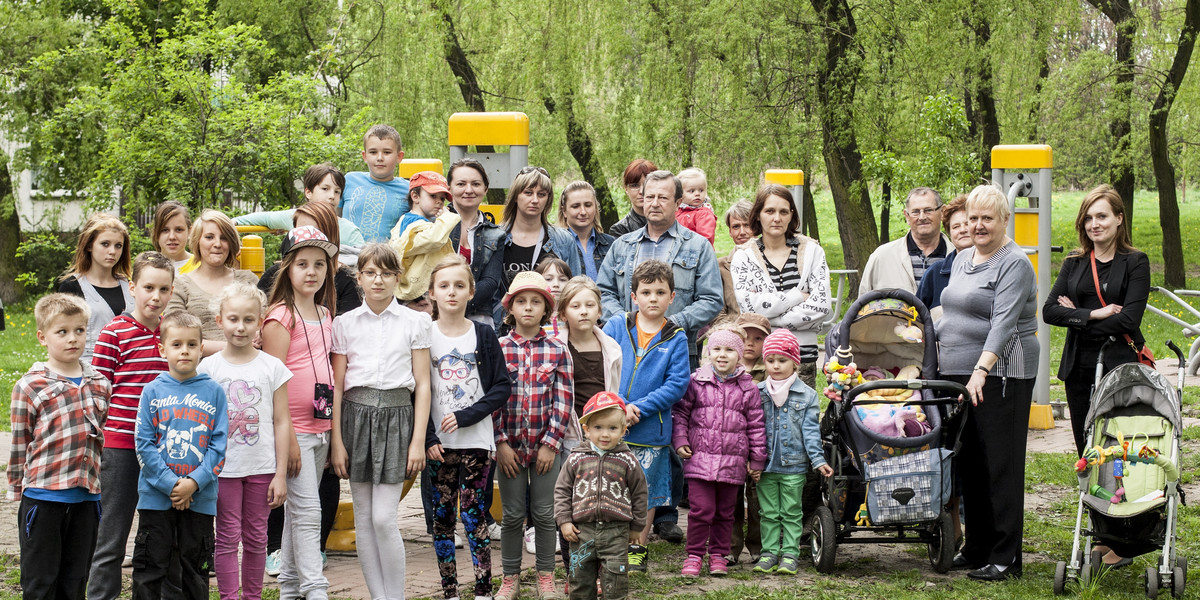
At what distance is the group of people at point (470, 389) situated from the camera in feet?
15.6

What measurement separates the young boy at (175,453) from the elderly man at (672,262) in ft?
8.08

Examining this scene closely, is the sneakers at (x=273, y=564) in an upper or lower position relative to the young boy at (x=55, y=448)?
lower

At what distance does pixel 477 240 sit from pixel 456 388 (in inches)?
54.6

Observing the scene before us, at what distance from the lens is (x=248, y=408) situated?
486 cm

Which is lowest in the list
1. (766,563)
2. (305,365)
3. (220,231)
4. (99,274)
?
(766,563)

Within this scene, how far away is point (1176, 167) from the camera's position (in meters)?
26.1

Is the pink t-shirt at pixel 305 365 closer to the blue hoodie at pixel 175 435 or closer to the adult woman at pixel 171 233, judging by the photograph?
the blue hoodie at pixel 175 435

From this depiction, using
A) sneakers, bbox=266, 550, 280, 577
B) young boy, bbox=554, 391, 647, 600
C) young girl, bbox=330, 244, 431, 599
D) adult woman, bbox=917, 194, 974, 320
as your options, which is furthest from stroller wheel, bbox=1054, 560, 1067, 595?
sneakers, bbox=266, 550, 280, 577

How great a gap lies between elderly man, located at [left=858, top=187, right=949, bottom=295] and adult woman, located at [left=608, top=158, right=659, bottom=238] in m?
1.56

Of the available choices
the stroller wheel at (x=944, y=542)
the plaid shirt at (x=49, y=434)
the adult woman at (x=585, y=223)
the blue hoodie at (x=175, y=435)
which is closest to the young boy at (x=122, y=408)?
the plaid shirt at (x=49, y=434)

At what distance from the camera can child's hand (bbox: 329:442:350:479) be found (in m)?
5.15

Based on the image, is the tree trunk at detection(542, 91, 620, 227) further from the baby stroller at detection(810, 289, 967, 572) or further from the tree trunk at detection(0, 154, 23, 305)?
the baby stroller at detection(810, 289, 967, 572)

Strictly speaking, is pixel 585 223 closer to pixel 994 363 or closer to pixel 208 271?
pixel 208 271

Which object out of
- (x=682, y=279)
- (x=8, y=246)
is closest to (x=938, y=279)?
(x=682, y=279)
